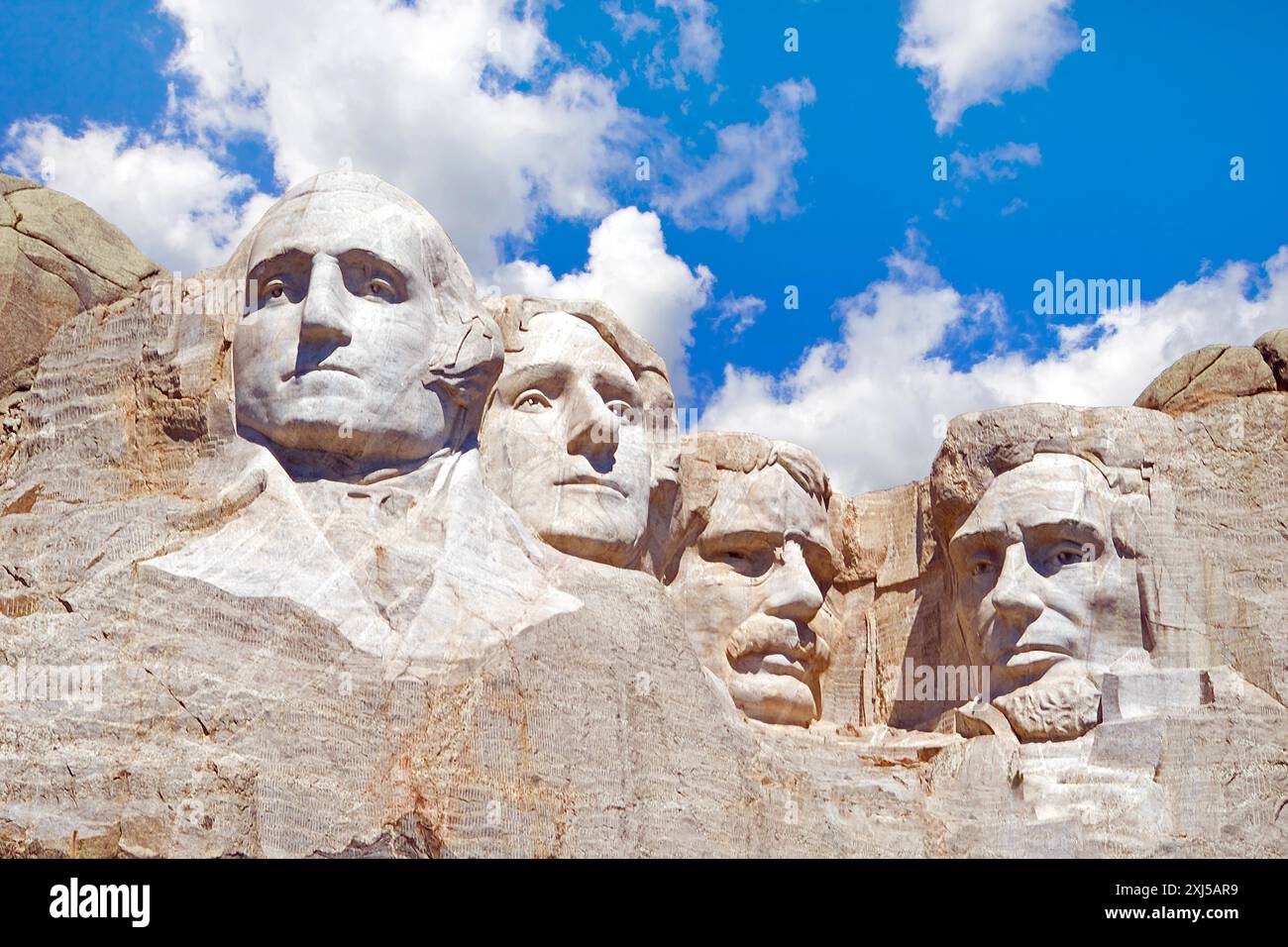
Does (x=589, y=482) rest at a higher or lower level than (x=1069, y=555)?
higher

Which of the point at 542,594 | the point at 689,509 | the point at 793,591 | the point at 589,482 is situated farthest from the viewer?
the point at 689,509

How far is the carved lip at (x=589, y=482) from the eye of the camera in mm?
11766

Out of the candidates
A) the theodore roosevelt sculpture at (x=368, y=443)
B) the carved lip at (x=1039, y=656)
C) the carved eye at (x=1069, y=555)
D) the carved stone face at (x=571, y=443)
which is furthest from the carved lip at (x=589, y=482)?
the carved eye at (x=1069, y=555)

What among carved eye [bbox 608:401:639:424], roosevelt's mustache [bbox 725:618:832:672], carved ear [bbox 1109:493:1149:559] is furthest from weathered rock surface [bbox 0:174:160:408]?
carved ear [bbox 1109:493:1149:559]

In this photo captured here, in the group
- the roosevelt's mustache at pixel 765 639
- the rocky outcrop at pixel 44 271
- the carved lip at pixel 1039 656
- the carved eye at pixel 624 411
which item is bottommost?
the carved lip at pixel 1039 656

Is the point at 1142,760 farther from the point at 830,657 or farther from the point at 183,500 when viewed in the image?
the point at 183,500

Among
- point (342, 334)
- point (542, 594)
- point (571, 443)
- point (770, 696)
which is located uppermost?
point (342, 334)

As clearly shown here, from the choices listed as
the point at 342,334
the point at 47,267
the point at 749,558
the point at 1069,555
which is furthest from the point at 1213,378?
the point at 47,267

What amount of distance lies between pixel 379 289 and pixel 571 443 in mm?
1559

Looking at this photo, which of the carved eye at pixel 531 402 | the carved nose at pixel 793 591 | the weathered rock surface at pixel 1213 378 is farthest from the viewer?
the weathered rock surface at pixel 1213 378

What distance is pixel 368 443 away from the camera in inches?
414

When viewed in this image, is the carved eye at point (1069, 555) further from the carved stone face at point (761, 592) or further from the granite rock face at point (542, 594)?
the carved stone face at point (761, 592)

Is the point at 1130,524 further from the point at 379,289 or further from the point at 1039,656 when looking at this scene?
the point at 379,289
